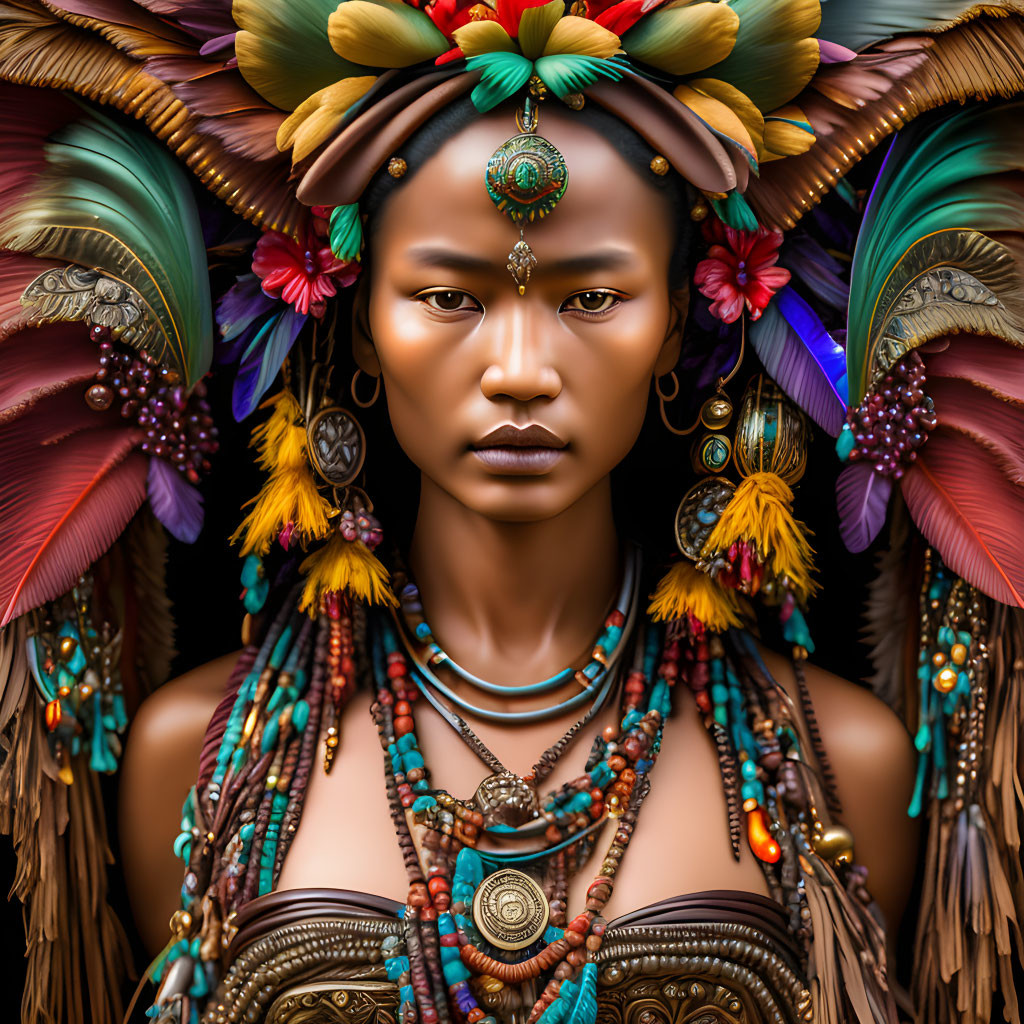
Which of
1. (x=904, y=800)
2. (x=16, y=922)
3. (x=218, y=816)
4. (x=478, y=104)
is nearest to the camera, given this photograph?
(x=478, y=104)

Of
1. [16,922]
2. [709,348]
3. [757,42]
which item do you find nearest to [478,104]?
[757,42]

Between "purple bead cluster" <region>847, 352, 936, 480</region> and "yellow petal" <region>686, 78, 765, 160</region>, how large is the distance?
38 cm

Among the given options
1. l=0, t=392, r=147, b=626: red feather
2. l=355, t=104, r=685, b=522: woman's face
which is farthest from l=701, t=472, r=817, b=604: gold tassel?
l=0, t=392, r=147, b=626: red feather

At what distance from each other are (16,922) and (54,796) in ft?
1.06

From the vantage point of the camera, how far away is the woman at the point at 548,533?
5.38 feet

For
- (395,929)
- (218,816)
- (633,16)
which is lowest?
(395,929)

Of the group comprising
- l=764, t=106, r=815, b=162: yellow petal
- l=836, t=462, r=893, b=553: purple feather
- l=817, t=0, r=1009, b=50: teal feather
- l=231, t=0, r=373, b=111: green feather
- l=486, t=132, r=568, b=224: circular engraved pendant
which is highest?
l=817, t=0, r=1009, b=50: teal feather

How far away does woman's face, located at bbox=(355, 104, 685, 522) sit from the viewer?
1621mm

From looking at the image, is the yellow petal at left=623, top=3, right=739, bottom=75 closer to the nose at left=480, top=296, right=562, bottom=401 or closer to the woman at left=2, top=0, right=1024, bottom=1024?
the woman at left=2, top=0, right=1024, bottom=1024

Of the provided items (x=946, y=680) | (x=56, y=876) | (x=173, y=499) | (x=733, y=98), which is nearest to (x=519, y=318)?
(x=733, y=98)

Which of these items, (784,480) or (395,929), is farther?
(784,480)

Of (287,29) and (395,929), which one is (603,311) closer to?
(287,29)

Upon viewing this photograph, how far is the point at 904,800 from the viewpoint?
197 cm

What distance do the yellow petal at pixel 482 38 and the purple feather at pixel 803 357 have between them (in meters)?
0.52
